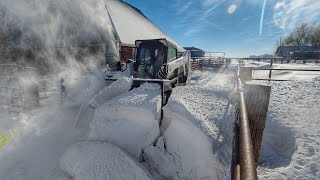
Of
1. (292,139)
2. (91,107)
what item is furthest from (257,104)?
(91,107)

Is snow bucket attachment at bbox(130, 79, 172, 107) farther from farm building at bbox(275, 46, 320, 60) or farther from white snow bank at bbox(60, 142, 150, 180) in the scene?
farm building at bbox(275, 46, 320, 60)

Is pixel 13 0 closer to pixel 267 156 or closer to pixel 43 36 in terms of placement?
pixel 43 36

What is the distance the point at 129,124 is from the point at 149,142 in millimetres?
449

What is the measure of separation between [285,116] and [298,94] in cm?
201

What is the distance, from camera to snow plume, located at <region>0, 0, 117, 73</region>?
1004 cm

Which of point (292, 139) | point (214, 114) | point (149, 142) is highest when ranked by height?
point (214, 114)

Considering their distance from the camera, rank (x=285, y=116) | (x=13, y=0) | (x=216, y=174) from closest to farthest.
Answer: (x=216, y=174), (x=285, y=116), (x=13, y=0)

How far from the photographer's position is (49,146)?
12.3 feet

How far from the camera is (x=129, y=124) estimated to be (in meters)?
3.36

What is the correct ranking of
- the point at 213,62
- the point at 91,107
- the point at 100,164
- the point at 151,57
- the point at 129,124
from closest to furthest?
the point at 100,164, the point at 129,124, the point at 91,107, the point at 151,57, the point at 213,62

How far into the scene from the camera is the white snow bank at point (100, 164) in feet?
8.89

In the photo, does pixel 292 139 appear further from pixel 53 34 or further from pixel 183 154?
pixel 53 34

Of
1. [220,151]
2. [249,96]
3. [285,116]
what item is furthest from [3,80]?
[285,116]

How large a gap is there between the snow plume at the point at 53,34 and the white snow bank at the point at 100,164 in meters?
7.77
